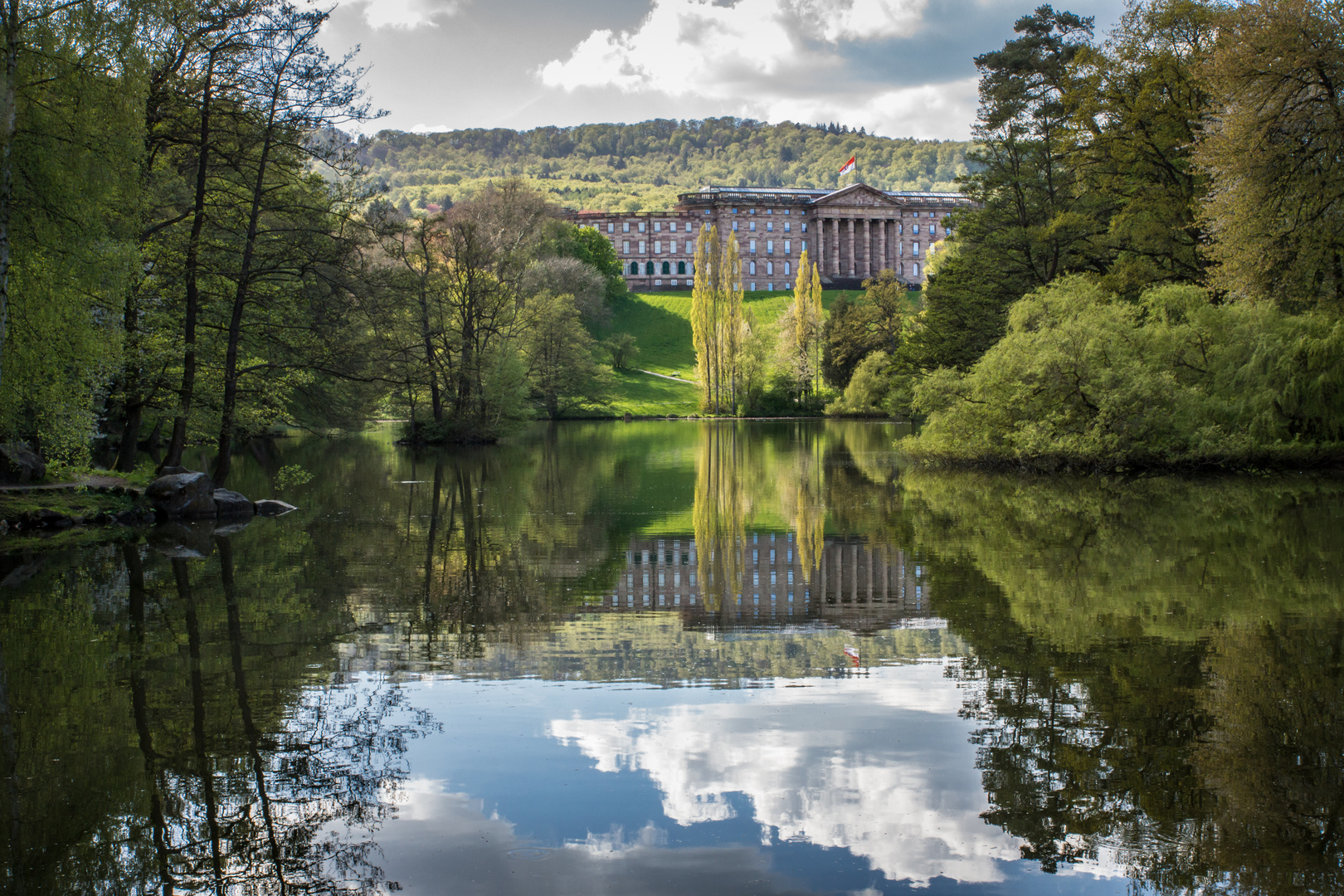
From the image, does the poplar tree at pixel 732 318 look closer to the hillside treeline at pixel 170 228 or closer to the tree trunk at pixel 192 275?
the hillside treeline at pixel 170 228

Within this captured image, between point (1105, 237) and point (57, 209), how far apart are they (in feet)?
86.9

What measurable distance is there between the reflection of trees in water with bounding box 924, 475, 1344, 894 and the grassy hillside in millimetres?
59638

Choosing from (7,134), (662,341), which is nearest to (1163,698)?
(7,134)

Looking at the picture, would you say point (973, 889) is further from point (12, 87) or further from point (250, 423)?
point (250, 423)

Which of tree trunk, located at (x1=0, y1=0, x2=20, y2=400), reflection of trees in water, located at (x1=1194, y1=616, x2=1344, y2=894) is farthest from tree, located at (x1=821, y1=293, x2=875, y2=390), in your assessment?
reflection of trees in water, located at (x1=1194, y1=616, x2=1344, y2=894)

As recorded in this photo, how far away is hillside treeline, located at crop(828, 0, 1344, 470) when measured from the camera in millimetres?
20359

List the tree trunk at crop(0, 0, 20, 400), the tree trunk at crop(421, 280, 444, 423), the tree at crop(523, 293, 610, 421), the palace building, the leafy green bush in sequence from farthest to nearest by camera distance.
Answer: the palace building < the tree at crop(523, 293, 610, 421) < the tree trunk at crop(421, 280, 444, 423) < the leafy green bush < the tree trunk at crop(0, 0, 20, 400)

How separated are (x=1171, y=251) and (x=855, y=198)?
98.3 m

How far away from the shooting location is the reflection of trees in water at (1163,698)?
460 centimetres

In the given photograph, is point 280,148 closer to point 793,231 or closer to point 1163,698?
point 1163,698

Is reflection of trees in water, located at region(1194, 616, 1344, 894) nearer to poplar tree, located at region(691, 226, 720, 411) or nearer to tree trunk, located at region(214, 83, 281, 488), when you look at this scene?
tree trunk, located at region(214, 83, 281, 488)

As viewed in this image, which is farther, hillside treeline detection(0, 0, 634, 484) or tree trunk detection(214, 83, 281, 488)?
tree trunk detection(214, 83, 281, 488)

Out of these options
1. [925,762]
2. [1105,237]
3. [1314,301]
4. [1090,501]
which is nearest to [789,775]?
[925,762]

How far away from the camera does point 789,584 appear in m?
11.0
